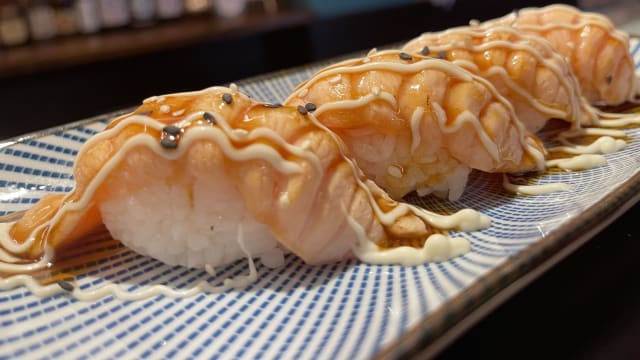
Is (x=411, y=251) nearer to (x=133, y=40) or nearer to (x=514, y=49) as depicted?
(x=514, y=49)

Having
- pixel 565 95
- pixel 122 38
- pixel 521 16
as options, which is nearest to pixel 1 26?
pixel 122 38

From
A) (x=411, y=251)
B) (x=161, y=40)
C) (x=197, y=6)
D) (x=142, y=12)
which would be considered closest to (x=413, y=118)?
(x=411, y=251)

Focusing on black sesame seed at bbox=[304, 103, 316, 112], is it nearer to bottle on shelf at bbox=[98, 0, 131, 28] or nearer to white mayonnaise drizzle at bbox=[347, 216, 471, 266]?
white mayonnaise drizzle at bbox=[347, 216, 471, 266]

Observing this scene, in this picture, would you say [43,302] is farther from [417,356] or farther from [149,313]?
[417,356]

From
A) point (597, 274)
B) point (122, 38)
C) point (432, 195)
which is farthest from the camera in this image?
point (122, 38)

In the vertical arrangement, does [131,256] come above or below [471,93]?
below

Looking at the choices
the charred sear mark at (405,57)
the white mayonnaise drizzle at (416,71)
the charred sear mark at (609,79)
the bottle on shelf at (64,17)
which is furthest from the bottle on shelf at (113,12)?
the charred sear mark at (609,79)
